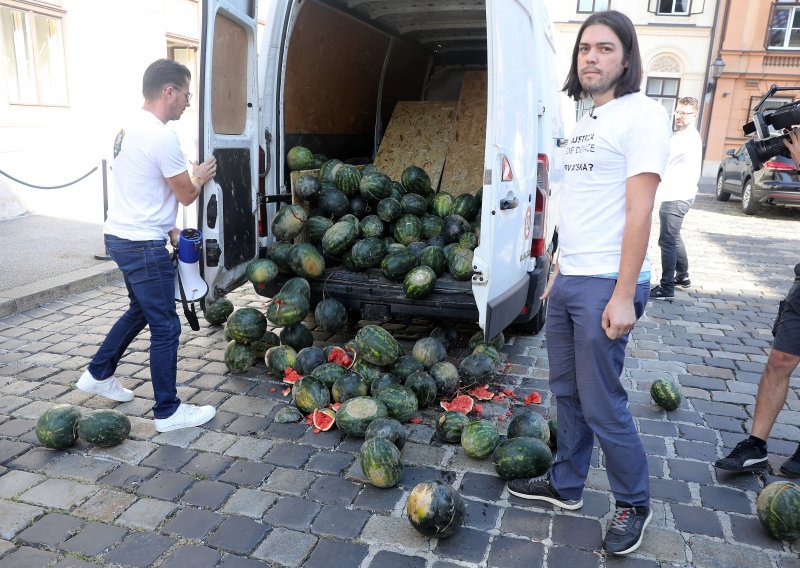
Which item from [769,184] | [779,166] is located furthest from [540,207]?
[779,166]

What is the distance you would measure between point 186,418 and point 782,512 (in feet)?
12.1

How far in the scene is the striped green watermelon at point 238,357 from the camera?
17.2ft

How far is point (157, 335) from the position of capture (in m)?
4.20

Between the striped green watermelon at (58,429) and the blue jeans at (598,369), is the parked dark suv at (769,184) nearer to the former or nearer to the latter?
the blue jeans at (598,369)

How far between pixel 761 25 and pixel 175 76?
1244 inches

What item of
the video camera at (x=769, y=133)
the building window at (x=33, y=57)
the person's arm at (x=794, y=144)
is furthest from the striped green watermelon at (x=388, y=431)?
the building window at (x=33, y=57)

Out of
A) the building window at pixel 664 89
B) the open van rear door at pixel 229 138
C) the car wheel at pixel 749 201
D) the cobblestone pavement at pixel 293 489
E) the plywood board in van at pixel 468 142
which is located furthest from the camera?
the building window at pixel 664 89

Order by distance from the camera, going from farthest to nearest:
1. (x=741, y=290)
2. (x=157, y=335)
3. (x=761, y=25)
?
(x=761, y=25), (x=741, y=290), (x=157, y=335)

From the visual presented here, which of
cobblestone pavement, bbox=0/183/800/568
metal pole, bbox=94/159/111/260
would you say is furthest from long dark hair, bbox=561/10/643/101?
metal pole, bbox=94/159/111/260

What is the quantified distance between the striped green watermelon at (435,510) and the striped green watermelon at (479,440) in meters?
0.78

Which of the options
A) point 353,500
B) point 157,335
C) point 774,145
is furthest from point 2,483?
point 774,145

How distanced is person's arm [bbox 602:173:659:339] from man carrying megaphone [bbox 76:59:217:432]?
282 cm

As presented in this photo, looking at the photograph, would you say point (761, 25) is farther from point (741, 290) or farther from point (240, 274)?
point (240, 274)

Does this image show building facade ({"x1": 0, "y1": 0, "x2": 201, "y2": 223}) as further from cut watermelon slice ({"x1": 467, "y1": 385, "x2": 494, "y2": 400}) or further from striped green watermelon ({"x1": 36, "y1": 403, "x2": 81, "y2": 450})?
cut watermelon slice ({"x1": 467, "y1": 385, "x2": 494, "y2": 400})
